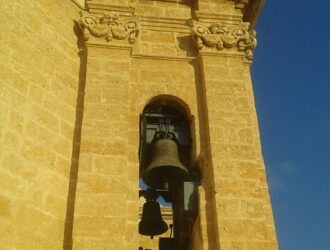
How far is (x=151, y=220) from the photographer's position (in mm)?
5340

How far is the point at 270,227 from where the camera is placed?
4703 mm

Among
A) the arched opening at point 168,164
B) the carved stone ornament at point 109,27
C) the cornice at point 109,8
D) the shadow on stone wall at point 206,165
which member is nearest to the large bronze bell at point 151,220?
the arched opening at point 168,164

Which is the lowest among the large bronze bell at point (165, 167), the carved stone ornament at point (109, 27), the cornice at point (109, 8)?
the large bronze bell at point (165, 167)

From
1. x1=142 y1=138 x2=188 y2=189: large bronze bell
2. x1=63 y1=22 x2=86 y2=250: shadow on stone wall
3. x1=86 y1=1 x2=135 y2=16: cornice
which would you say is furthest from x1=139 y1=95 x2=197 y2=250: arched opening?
x1=86 y1=1 x2=135 y2=16: cornice

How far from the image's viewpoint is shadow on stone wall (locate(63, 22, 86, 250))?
4.14m

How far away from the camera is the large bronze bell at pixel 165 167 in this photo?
473cm

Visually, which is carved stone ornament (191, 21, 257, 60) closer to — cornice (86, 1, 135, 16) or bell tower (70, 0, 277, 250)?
bell tower (70, 0, 277, 250)

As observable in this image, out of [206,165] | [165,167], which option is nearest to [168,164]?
[165,167]

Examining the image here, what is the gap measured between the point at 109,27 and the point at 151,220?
2.07 m

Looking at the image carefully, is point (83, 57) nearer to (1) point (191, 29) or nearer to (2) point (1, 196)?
(1) point (191, 29)

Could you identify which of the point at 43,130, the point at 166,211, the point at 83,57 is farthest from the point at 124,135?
the point at 166,211

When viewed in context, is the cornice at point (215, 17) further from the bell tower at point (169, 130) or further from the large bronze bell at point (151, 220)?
the large bronze bell at point (151, 220)

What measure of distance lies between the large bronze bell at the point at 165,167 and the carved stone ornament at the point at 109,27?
1.24 metres

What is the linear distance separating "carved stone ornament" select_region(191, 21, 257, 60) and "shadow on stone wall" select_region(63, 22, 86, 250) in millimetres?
1249
